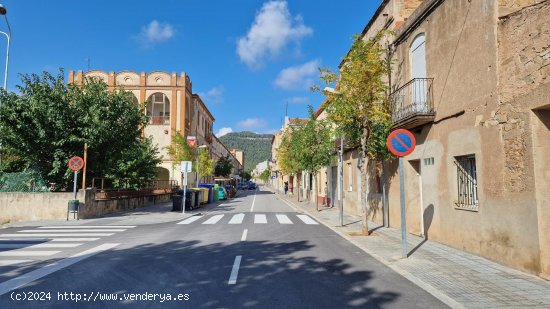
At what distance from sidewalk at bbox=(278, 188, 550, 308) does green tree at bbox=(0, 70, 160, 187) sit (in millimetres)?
13866

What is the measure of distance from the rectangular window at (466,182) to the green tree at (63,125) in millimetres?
15182

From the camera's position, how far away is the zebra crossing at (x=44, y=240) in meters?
7.93

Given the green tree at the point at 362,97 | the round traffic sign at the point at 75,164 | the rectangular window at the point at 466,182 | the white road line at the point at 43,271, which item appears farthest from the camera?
the round traffic sign at the point at 75,164

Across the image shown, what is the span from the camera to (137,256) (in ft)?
25.4

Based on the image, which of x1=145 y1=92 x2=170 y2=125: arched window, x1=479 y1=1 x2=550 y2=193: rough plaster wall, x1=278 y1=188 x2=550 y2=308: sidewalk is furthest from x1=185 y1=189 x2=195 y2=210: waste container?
x1=145 y1=92 x2=170 y2=125: arched window

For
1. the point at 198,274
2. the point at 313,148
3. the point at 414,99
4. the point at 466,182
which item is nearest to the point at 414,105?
the point at 414,99

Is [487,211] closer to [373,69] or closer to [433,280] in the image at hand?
[433,280]

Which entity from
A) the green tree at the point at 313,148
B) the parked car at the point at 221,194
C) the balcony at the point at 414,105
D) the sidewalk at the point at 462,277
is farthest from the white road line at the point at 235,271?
the parked car at the point at 221,194

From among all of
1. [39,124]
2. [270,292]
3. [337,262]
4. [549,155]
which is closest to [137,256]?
[270,292]

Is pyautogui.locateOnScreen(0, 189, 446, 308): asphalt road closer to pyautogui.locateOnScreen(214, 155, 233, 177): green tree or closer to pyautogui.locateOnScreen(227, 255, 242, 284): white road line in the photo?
pyautogui.locateOnScreen(227, 255, 242, 284): white road line

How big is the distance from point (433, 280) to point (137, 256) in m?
6.06

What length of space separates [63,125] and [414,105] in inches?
598

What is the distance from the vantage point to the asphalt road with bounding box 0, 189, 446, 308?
4.88 metres

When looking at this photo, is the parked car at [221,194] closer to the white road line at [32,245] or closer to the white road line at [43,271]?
the white road line at [32,245]
